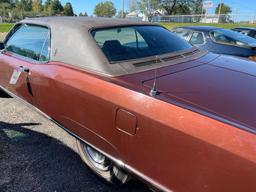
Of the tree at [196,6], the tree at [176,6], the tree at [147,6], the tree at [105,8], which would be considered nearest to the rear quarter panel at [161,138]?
the tree at [147,6]

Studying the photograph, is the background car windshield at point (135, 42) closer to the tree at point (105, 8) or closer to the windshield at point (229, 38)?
the windshield at point (229, 38)

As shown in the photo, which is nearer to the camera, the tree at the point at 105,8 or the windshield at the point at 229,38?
the windshield at the point at 229,38

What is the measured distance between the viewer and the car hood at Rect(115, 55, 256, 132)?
1723mm

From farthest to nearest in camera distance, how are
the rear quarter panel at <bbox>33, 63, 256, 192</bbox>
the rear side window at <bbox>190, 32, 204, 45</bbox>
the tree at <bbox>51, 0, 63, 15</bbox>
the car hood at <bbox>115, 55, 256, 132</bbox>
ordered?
the tree at <bbox>51, 0, 63, 15</bbox> < the rear side window at <bbox>190, 32, 204, 45</bbox> < the car hood at <bbox>115, 55, 256, 132</bbox> < the rear quarter panel at <bbox>33, 63, 256, 192</bbox>

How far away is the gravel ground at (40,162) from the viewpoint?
104 inches

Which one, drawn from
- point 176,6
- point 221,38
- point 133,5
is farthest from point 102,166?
point 176,6

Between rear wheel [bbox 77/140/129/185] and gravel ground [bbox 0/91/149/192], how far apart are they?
0.09m

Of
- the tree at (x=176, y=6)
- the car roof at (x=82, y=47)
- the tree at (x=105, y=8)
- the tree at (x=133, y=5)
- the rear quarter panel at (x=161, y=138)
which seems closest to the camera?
the rear quarter panel at (x=161, y=138)

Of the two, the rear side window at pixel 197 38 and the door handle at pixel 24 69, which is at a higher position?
the door handle at pixel 24 69

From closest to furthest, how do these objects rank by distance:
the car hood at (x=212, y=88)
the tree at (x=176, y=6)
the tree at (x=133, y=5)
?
1. the car hood at (x=212, y=88)
2. the tree at (x=133, y=5)
3. the tree at (x=176, y=6)

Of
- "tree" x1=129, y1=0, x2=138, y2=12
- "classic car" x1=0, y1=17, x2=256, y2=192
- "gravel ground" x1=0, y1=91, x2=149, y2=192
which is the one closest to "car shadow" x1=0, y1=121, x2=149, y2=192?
"gravel ground" x1=0, y1=91, x2=149, y2=192

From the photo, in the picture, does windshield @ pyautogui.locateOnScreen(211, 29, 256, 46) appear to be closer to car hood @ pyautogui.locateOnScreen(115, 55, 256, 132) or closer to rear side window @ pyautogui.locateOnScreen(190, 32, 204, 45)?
→ rear side window @ pyautogui.locateOnScreen(190, 32, 204, 45)

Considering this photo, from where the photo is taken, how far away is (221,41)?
676 cm

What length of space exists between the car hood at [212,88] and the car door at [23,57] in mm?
1429
